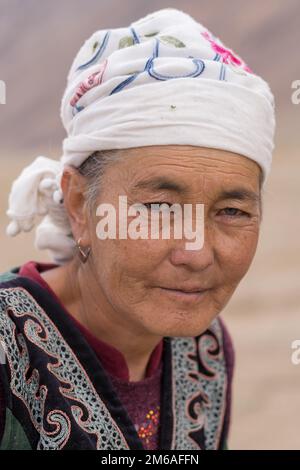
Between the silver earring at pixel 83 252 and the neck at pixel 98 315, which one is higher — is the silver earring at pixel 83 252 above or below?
Result: above

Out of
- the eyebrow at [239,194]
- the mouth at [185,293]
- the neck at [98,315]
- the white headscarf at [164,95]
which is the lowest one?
the neck at [98,315]

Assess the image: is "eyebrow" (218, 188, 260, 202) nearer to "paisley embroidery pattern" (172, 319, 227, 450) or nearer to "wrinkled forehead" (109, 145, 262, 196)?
"wrinkled forehead" (109, 145, 262, 196)

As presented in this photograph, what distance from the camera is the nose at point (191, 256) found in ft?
7.73

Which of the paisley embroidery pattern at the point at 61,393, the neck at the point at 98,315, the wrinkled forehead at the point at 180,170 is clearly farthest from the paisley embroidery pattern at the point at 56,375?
the wrinkled forehead at the point at 180,170

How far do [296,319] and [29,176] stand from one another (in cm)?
457

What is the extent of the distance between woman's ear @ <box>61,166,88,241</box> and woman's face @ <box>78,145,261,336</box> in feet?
0.29

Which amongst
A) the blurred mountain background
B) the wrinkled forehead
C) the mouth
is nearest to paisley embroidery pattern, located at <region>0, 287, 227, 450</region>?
the mouth

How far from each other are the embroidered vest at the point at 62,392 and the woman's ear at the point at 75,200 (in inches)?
9.2

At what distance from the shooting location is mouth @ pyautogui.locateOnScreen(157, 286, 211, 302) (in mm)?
2441

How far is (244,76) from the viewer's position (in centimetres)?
256

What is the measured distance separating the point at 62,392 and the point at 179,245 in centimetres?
57

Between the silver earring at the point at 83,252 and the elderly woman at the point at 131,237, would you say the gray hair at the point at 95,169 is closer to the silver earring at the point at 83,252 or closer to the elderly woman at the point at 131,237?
the elderly woman at the point at 131,237
